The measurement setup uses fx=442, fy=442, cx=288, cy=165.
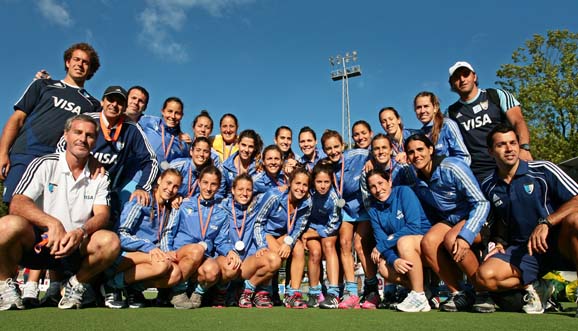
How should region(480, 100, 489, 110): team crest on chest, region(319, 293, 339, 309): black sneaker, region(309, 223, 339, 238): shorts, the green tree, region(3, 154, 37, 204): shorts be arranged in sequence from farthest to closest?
the green tree < region(309, 223, 339, 238): shorts < region(480, 100, 489, 110): team crest on chest < region(319, 293, 339, 309): black sneaker < region(3, 154, 37, 204): shorts

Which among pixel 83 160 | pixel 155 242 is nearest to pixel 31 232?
pixel 83 160

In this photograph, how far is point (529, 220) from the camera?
4.49 m

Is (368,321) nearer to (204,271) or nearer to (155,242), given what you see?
(204,271)

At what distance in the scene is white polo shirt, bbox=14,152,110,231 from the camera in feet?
14.0

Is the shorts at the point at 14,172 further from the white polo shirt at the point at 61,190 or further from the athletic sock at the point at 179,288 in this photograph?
the athletic sock at the point at 179,288

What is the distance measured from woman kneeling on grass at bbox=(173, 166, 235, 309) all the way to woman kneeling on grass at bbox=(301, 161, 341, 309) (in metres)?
1.10

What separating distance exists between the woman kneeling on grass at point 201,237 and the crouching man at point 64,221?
0.97 metres

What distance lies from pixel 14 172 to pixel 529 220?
218 inches

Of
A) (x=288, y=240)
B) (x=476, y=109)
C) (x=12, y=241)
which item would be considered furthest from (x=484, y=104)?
(x=12, y=241)

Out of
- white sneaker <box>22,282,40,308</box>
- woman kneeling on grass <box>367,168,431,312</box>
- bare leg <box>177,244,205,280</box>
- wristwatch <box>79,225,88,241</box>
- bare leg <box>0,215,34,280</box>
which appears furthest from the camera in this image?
bare leg <box>177,244,205,280</box>

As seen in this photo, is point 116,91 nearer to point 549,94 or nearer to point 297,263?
point 297,263

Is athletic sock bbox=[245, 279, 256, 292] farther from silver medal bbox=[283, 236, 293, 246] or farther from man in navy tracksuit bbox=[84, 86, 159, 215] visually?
man in navy tracksuit bbox=[84, 86, 159, 215]

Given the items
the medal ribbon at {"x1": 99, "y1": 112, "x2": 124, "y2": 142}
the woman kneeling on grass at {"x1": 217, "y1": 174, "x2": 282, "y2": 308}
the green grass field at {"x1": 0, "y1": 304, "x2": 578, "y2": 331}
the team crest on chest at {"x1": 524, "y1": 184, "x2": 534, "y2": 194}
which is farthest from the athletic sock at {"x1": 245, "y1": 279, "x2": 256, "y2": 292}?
the team crest on chest at {"x1": 524, "y1": 184, "x2": 534, "y2": 194}

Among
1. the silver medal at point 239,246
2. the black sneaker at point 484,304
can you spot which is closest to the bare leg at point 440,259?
the black sneaker at point 484,304
